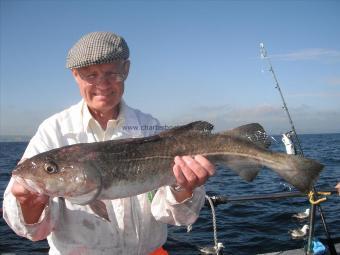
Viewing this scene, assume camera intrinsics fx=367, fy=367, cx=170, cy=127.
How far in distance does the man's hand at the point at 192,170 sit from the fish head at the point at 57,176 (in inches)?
32.8

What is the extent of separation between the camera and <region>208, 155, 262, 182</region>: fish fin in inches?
161

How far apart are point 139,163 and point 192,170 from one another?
1.84 feet

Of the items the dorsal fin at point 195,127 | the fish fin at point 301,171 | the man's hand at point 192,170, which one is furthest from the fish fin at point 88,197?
the fish fin at point 301,171

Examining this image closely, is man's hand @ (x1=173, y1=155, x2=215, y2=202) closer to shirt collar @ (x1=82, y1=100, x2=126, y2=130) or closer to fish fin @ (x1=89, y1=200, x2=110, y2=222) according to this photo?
fish fin @ (x1=89, y1=200, x2=110, y2=222)

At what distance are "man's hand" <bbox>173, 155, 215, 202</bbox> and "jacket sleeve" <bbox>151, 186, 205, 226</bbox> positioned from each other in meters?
0.29

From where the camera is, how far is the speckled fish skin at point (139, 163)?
3640mm

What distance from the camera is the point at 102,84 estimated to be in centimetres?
408

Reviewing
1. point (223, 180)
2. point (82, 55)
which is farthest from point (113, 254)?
point (223, 180)

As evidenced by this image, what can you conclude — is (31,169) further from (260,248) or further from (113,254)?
(260,248)

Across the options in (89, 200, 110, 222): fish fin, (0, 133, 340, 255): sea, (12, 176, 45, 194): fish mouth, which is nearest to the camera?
(12, 176, 45, 194): fish mouth

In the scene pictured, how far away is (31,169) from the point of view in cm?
360

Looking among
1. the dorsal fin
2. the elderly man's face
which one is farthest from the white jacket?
the dorsal fin

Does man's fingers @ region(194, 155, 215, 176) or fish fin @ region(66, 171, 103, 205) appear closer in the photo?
fish fin @ region(66, 171, 103, 205)

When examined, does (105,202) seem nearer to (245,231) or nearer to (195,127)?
(195,127)
